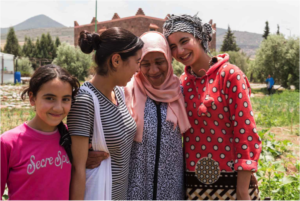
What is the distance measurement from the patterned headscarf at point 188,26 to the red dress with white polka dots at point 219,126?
0.22m

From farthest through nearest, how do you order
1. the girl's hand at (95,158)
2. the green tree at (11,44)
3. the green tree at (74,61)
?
the green tree at (11,44), the green tree at (74,61), the girl's hand at (95,158)

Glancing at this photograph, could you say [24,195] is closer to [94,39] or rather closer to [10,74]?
[94,39]

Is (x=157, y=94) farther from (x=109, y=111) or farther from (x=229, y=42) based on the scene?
(x=229, y=42)

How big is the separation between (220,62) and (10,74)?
22.3m

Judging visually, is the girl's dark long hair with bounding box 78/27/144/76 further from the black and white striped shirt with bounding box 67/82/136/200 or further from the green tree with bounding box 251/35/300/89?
the green tree with bounding box 251/35/300/89

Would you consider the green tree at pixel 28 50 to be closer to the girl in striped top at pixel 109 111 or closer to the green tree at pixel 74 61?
the green tree at pixel 74 61

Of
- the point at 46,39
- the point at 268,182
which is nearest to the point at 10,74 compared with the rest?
the point at 46,39

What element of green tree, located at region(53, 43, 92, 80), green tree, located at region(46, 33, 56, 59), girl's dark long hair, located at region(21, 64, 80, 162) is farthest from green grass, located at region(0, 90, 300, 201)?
green tree, located at region(46, 33, 56, 59)

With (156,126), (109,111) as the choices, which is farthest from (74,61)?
(109,111)

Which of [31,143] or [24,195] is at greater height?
[31,143]

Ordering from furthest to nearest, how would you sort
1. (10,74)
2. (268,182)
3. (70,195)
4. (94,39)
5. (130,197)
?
(10,74), (268,182), (130,197), (94,39), (70,195)

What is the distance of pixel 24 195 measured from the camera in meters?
1.26

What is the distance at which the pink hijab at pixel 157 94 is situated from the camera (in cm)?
175

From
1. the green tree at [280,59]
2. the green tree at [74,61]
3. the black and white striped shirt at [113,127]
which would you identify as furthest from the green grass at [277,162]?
the green tree at [74,61]
